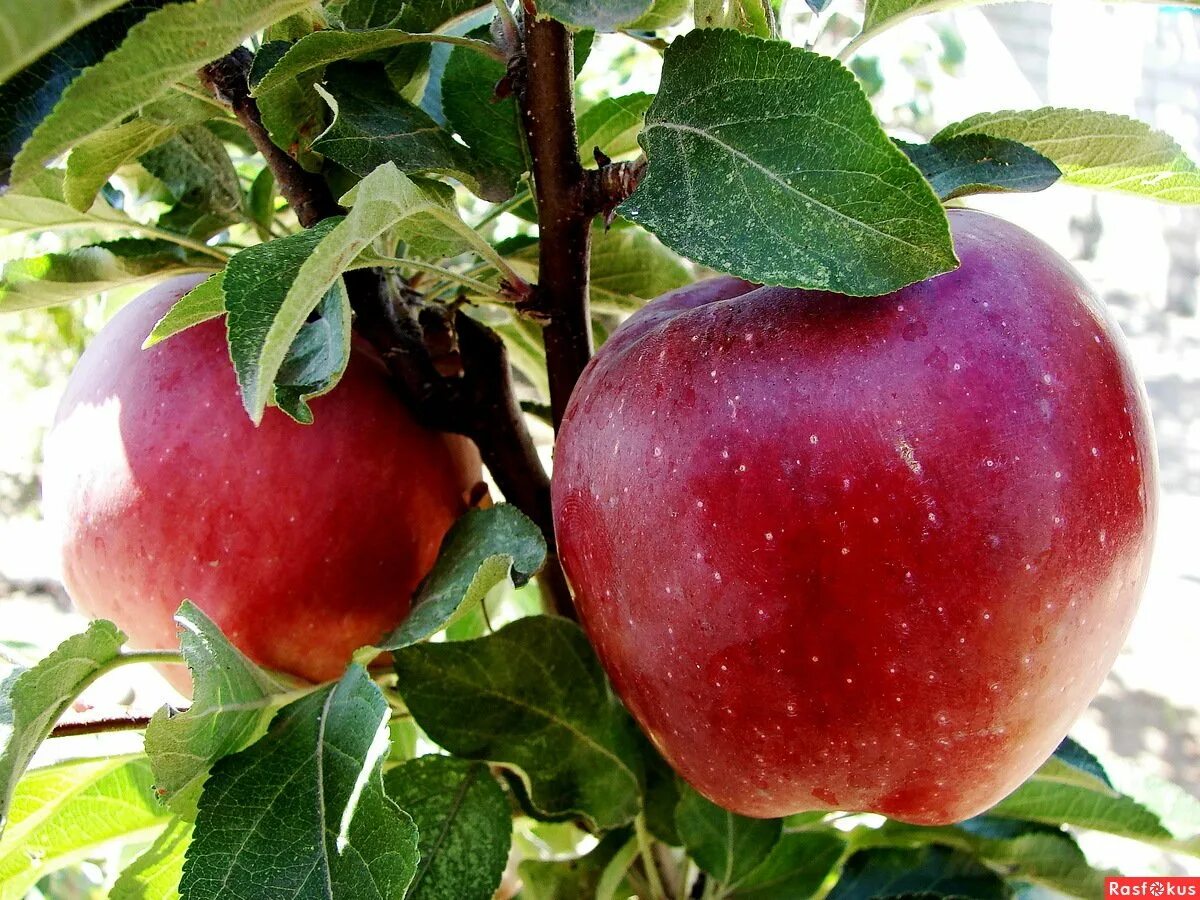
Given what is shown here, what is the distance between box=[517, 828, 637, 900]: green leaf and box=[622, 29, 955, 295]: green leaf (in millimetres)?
344

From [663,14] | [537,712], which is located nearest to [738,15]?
[663,14]

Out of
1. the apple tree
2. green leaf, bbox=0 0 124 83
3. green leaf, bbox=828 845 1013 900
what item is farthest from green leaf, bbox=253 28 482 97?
green leaf, bbox=828 845 1013 900

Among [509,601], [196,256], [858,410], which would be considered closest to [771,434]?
[858,410]

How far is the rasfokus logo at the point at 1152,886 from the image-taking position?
1.94 ft

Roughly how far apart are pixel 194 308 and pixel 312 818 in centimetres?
17

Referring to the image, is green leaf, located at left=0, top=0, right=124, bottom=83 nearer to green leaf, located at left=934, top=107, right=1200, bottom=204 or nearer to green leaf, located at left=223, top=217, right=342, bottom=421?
green leaf, located at left=223, top=217, right=342, bottom=421

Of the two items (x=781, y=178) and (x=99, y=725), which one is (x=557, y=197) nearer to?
(x=781, y=178)

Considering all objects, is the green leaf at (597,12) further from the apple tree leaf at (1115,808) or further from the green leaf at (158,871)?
the apple tree leaf at (1115,808)

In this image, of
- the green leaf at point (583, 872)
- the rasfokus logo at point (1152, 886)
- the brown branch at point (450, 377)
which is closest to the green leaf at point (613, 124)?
the brown branch at point (450, 377)

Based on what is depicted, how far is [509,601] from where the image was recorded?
79 cm

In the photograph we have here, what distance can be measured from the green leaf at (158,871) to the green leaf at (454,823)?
0.09 m

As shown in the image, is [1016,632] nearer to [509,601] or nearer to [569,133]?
[569,133]

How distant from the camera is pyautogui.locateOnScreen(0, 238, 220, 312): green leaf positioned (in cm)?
47

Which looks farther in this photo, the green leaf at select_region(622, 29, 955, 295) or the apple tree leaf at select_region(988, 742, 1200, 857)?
the apple tree leaf at select_region(988, 742, 1200, 857)
